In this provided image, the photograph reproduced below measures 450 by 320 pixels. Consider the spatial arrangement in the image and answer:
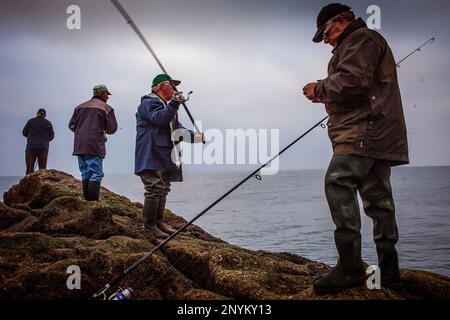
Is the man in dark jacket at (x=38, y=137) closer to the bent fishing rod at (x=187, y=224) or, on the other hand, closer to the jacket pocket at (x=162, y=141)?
the jacket pocket at (x=162, y=141)

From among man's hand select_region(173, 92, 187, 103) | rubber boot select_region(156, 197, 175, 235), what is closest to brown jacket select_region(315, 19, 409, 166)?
man's hand select_region(173, 92, 187, 103)

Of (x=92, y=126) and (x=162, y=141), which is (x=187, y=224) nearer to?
(x=162, y=141)

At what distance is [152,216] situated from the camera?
5.28 metres

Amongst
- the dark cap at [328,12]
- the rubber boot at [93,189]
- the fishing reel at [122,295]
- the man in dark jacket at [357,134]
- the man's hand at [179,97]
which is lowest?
the fishing reel at [122,295]

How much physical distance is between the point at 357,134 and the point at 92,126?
448 centimetres

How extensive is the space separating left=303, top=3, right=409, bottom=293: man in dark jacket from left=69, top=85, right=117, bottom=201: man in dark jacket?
4091mm

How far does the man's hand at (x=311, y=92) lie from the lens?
3068mm

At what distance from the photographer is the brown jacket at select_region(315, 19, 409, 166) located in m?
2.83

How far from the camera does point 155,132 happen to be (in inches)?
205

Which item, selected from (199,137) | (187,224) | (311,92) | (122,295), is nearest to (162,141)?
(199,137)

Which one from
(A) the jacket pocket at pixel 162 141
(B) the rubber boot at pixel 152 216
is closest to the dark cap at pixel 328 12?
(A) the jacket pocket at pixel 162 141
